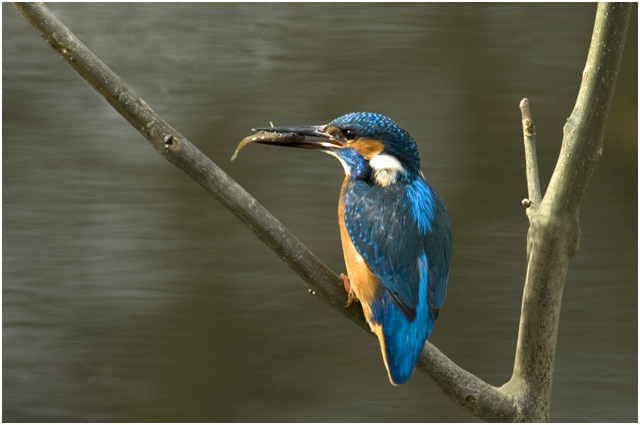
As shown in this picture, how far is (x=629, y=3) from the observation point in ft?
2.52

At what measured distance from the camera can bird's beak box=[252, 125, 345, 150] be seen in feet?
2.69

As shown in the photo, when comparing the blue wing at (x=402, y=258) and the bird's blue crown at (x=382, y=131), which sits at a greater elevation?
the bird's blue crown at (x=382, y=131)

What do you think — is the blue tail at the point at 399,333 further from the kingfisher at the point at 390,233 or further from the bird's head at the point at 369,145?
the bird's head at the point at 369,145

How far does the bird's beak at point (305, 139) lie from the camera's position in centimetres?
82

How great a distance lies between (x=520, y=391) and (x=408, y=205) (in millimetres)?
312

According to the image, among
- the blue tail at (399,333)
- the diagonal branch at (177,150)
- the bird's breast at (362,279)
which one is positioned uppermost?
the diagonal branch at (177,150)

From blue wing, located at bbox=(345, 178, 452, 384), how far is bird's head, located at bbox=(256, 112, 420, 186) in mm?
26

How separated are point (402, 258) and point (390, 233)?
0.12 feet

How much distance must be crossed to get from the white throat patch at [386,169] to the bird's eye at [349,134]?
41mm

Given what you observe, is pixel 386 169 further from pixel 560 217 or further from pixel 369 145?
pixel 560 217

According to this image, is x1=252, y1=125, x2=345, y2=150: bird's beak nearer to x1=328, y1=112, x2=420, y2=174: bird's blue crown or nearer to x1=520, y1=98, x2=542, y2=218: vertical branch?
x1=328, y1=112, x2=420, y2=174: bird's blue crown

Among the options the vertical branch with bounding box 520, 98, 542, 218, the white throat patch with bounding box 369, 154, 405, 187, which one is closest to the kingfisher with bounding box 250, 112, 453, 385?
the white throat patch with bounding box 369, 154, 405, 187

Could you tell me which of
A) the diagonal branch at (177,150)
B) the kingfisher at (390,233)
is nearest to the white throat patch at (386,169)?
the kingfisher at (390,233)

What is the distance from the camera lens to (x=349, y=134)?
2.83 feet
